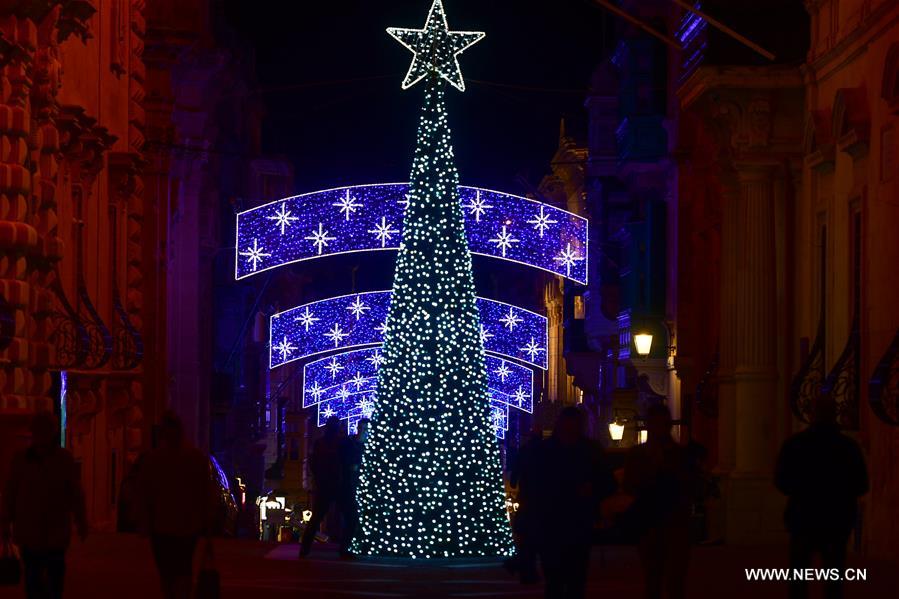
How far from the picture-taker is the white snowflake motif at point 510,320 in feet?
168

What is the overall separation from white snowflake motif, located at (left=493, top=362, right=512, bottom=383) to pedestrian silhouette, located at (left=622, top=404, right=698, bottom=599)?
42.5m

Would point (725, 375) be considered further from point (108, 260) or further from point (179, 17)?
point (179, 17)

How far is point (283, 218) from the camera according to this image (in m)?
42.0

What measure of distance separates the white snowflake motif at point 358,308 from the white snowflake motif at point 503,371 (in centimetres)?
607

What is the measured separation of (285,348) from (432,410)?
24.4 metres

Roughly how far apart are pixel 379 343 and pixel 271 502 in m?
15.7

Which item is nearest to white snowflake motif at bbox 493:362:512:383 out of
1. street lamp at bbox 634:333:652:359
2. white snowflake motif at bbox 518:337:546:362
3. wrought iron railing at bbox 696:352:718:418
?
white snowflake motif at bbox 518:337:546:362

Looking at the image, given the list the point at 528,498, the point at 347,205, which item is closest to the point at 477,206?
the point at 347,205

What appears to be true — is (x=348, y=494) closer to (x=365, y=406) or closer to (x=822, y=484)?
(x=822, y=484)

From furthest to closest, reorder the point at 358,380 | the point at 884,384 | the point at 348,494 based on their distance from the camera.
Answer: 1. the point at 358,380
2. the point at 348,494
3. the point at 884,384

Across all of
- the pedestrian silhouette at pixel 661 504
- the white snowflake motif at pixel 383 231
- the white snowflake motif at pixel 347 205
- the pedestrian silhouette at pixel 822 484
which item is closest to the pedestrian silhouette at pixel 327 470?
the pedestrian silhouette at pixel 661 504

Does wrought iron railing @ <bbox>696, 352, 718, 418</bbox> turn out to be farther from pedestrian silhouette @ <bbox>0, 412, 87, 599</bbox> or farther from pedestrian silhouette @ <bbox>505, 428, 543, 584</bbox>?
pedestrian silhouette @ <bbox>0, 412, 87, 599</bbox>

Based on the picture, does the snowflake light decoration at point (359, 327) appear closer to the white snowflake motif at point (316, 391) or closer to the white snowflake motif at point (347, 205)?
the white snowflake motif at point (316, 391)

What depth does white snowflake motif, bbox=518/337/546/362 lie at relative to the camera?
51.0 metres
